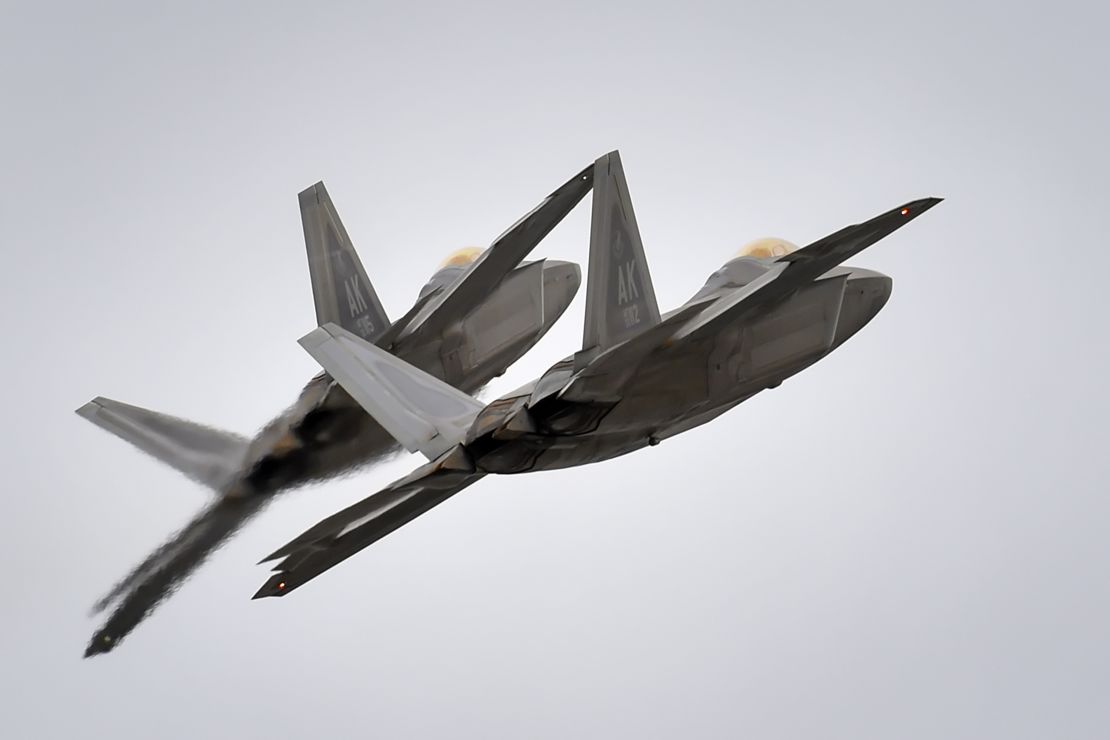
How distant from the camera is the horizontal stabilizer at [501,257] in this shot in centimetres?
3594

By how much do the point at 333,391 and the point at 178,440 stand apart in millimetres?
3003

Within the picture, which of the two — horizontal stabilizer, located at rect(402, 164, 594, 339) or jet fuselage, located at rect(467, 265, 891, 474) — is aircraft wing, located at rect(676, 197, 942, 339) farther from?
horizontal stabilizer, located at rect(402, 164, 594, 339)

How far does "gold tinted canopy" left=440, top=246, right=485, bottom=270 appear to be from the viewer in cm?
3956

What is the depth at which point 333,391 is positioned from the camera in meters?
35.5

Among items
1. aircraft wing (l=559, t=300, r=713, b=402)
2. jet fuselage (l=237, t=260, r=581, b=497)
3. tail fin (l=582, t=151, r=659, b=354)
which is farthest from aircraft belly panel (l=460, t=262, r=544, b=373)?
aircraft wing (l=559, t=300, r=713, b=402)

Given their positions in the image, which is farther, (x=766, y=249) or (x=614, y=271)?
(x=766, y=249)

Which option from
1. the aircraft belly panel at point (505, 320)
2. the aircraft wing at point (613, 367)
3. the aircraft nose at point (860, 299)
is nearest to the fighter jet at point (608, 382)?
the aircraft wing at point (613, 367)

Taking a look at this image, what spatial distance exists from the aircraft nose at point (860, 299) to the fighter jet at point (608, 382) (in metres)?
0.52

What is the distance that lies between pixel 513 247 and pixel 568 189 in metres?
1.25

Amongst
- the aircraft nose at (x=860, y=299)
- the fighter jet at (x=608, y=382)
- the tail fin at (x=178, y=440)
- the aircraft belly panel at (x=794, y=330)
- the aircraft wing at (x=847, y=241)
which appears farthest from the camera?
the tail fin at (x=178, y=440)

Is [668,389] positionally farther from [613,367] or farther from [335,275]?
[335,275]

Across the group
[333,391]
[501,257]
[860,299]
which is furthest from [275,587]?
[860,299]

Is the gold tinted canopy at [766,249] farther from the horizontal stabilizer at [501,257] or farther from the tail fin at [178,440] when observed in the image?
the tail fin at [178,440]

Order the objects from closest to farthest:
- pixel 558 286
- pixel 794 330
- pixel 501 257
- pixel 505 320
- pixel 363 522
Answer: pixel 363 522
pixel 794 330
pixel 501 257
pixel 505 320
pixel 558 286
